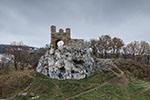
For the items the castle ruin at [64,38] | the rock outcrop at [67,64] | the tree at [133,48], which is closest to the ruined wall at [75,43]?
the castle ruin at [64,38]

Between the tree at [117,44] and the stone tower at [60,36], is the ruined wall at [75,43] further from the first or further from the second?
the tree at [117,44]

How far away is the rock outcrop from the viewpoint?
55.0 feet

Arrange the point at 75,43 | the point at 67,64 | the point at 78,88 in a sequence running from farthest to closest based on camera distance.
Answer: the point at 75,43 → the point at 67,64 → the point at 78,88

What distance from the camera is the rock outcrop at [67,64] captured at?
16.8 meters

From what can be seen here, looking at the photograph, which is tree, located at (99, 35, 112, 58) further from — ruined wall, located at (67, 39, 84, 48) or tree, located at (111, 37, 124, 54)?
ruined wall, located at (67, 39, 84, 48)

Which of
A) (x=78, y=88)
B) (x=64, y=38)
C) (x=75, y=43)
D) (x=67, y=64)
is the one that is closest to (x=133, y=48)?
(x=75, y=43)

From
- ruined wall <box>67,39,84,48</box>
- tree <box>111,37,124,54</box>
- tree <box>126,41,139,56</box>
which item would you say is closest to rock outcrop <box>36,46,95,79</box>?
ruined wall <box>67,39,84,48</box>

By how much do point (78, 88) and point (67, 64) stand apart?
17.8 ft

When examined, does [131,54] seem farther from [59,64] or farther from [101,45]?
[59,64]

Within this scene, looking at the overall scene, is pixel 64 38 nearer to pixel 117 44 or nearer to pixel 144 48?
pixel 117 44

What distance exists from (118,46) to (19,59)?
34131 millimetres

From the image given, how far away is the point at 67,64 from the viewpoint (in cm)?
1728

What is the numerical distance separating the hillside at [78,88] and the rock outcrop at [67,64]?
141 cm

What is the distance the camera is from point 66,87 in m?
13.5
